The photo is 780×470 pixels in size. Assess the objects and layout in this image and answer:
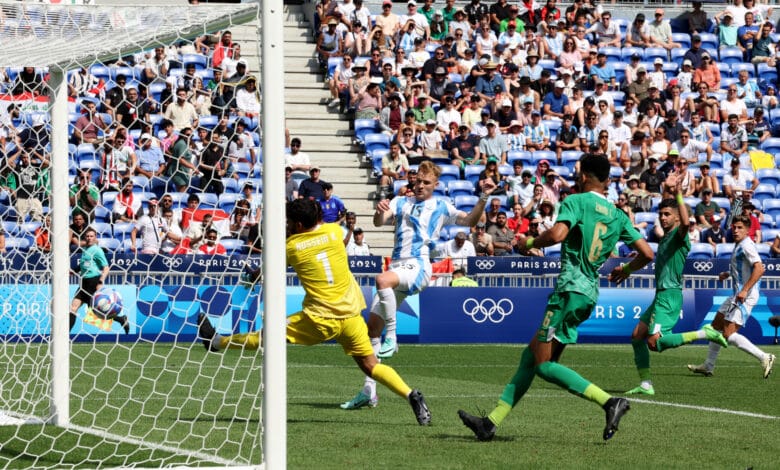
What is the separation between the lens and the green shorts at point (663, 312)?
1385cm

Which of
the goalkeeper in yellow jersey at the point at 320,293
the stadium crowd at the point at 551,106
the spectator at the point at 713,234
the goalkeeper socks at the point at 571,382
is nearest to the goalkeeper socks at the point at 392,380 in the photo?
the goalkeeper in yellow jersey at the point at 320,293

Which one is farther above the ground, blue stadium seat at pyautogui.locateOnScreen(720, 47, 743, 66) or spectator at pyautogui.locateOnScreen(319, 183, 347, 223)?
blue stadium seat at pyautogui.locateOnScreen(720, 47, 743, 66)

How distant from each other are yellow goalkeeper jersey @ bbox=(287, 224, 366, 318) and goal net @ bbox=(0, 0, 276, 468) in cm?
57

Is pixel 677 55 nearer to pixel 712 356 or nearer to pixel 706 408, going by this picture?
pixel 712 356

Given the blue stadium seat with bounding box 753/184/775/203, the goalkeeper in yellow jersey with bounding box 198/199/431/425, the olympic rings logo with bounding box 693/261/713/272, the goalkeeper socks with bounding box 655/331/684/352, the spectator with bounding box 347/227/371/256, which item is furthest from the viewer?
the blue stadium seat with bounding box 753/184/775/203

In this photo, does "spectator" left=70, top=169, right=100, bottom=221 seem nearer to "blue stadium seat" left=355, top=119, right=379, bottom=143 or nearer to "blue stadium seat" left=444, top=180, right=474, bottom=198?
"blue stadium seat" left=444, top=180, right=474, bottom=198

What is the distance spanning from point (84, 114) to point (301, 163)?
27.7 ft

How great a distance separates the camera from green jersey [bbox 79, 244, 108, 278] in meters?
17.4

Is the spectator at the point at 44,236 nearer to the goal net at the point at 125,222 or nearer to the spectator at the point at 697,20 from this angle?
the goal net at the point at 125,222

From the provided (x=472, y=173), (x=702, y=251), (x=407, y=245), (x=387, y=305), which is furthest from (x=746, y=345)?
(x=472, y=173)

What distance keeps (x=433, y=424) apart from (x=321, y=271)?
4.90ft

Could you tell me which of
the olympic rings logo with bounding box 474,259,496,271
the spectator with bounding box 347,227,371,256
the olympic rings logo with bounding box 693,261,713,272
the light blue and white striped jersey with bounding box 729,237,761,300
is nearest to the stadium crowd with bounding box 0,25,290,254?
the spectator with bounding box 347,227,371,256

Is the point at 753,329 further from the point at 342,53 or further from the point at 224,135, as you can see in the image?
the point at 224,135

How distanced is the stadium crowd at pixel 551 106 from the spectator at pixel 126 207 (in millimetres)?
6864
